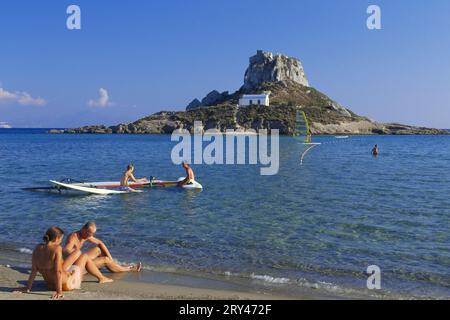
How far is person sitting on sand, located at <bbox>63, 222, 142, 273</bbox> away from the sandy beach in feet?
1.27

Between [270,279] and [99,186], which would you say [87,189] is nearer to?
[99,186]

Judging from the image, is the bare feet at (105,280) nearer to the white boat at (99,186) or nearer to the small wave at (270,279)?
the small wave at (270,279)

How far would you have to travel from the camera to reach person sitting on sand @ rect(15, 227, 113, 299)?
9.30 m

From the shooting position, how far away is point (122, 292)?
32.4ft

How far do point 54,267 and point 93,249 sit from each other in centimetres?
193

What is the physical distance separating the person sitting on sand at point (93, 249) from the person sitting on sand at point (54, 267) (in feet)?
1.74

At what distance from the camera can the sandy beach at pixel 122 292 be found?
9.30m

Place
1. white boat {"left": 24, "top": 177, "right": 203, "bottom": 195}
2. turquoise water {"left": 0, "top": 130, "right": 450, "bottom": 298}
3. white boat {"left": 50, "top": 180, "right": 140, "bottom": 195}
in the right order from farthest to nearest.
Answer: white boat {"left": 24, "top": 177, "right": 203, "bottom": 195}, white boat {"left": 50, "top": 180, "right": 140, "bottom": 195}, turquoise water {"left": 0, "top": 130, "right": 450, "bottom": 298}

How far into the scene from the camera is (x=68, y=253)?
34.3ft

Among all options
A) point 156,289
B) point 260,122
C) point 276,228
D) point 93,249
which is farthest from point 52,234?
point 260,122

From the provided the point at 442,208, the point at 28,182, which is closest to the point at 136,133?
the point at 28,182

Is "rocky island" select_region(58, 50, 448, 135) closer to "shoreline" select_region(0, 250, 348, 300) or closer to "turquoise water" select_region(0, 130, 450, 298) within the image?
"turquoise water" select_region(0, 130, 450, 298)

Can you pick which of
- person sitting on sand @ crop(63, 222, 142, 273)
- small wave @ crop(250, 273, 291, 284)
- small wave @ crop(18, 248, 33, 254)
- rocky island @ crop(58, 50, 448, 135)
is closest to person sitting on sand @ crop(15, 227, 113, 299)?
person sitting on sand @ crop(63, 222, 142, 273)

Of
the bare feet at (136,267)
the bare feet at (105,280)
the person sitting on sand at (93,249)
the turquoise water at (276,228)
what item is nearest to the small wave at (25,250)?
the turquoise water at (276,228)
